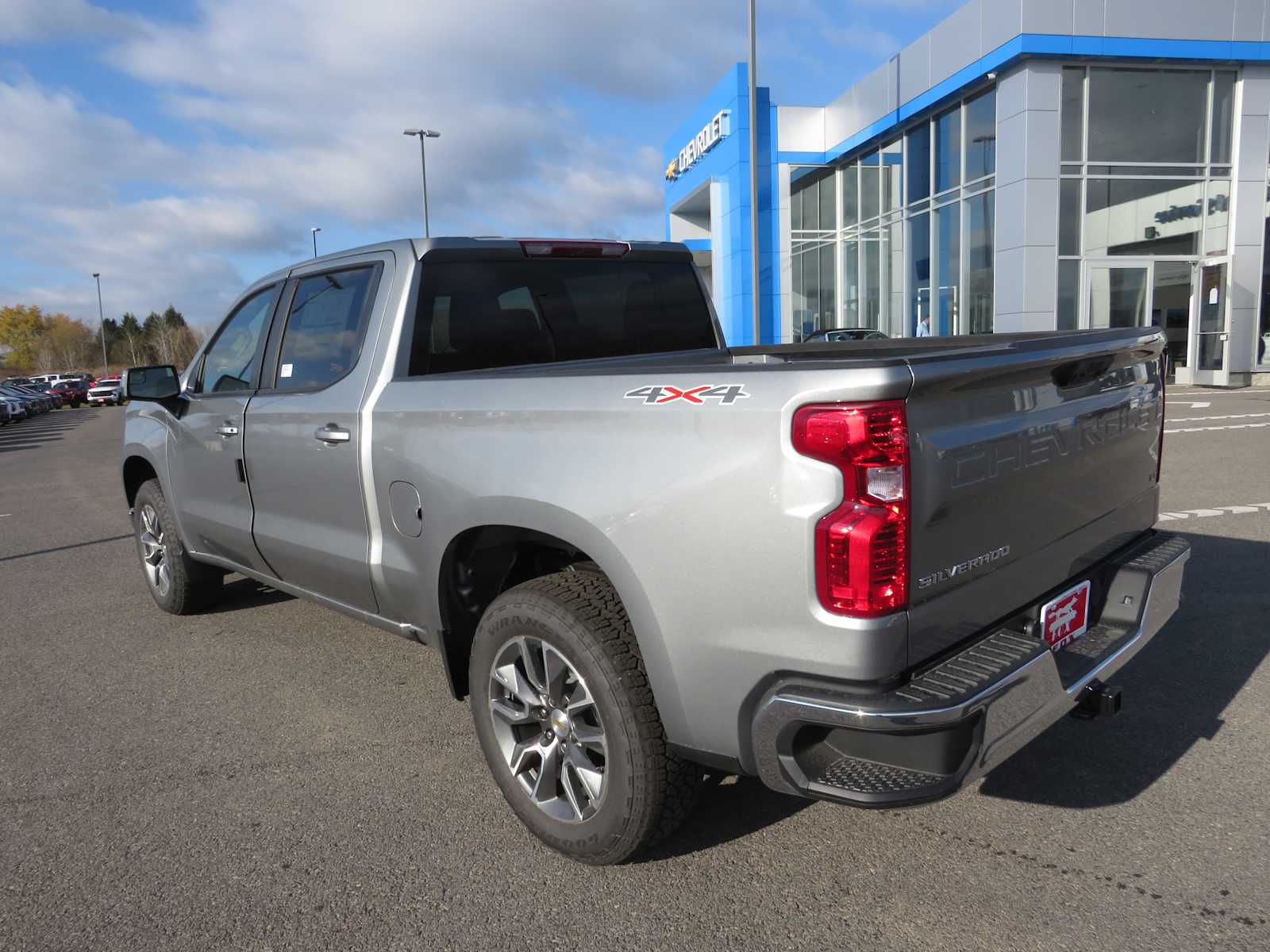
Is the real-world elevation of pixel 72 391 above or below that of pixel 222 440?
below

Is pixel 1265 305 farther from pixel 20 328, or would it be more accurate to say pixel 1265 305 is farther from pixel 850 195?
pixel 20 328

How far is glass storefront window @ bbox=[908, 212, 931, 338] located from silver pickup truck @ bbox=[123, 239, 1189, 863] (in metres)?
20.3

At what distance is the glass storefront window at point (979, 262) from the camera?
67.2 ft

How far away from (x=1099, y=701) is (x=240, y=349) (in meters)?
4.05

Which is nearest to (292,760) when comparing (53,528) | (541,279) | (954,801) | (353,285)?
(353,285)

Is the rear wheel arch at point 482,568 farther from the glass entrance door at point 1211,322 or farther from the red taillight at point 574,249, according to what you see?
the glass entrance door at point 1211,322

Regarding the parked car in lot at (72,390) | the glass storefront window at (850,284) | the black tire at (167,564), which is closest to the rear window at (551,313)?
the black tire at (167,564)

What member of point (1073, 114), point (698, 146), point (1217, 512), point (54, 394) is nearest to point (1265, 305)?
point (1073, 114)

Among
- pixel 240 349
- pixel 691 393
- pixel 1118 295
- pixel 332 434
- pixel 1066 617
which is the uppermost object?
pixel 1118 295

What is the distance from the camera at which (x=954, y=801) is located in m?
3.11

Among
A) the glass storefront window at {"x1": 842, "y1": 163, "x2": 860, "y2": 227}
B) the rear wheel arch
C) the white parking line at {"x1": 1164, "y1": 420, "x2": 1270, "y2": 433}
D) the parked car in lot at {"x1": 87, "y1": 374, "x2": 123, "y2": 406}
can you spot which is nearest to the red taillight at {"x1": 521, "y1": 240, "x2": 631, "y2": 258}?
the rear wheel arch

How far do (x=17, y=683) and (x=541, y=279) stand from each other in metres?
3.28

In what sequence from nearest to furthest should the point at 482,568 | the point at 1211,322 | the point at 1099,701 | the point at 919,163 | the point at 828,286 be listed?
1. the point at 1099,701
2. the point at 482,568
3. the point at 1211,322
4. the point at 919,163
5. the point at 828,286

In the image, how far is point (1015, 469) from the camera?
8.07 ft
